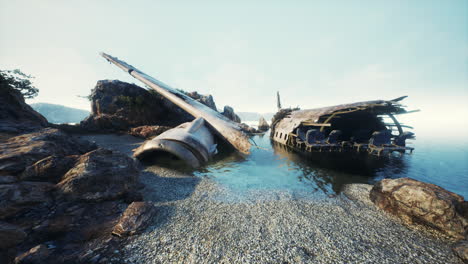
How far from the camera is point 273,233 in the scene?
150 inches

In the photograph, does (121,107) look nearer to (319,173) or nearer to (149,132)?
(149,132)

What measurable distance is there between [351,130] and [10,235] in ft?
85.4

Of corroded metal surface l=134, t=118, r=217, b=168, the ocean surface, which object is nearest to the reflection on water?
the ocean surface

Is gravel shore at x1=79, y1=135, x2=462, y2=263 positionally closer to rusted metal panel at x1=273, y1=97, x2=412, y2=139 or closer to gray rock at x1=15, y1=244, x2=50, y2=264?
gray rock at x1=15, y1=244, x2=50, y2=264

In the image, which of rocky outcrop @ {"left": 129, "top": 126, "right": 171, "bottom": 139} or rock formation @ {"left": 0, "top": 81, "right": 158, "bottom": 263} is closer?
rock formation @ {"left": 0, "top": 81, "right": 158, "bottom": 263}

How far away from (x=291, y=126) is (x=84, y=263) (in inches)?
729

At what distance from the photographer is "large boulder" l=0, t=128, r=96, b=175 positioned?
4.00 m

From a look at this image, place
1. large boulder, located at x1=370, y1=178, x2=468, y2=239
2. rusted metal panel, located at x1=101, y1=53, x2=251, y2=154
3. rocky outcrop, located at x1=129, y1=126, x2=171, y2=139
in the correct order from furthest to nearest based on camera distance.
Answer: rocky outcrop, located at x1=129, y1=126, x2=171, y2=139 → rusted metal panel, located at x1=101, y1=53, x2=251, y2=154 → large boulder, located at x1=370, y1=178, x2=468, y2=239

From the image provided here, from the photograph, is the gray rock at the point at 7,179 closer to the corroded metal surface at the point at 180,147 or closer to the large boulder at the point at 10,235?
the large boulder at the point at 10,235

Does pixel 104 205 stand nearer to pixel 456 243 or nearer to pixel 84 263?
pixel 84 263

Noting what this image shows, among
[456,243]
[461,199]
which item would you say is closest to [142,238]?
[456,243]

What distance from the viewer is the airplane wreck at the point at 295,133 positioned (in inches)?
344

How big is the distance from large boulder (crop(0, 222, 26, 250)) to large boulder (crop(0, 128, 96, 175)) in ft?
6.17

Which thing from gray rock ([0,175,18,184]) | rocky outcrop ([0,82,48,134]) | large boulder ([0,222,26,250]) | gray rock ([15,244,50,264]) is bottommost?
gray rock ([15,244,50,264])
